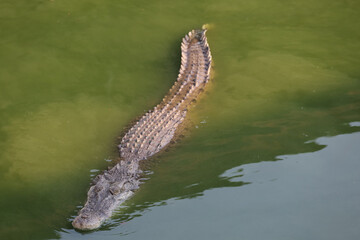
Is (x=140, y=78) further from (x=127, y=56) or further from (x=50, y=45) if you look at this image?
(x=50, y=45)

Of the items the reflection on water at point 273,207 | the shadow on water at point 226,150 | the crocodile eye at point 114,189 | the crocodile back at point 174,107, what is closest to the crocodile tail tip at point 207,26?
the crocodile back at point 174,107

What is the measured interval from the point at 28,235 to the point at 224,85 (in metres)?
3.20

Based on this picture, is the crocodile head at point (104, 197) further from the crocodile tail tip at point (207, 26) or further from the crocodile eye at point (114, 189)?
the crocodile tail tip at point (207, 26)

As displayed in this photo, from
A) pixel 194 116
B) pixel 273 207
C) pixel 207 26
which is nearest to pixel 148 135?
pixel 194 116

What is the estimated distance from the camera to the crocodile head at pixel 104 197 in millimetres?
4434

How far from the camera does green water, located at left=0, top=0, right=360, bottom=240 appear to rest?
4.58 m

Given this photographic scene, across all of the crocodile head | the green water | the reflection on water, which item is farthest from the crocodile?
the reflection on water

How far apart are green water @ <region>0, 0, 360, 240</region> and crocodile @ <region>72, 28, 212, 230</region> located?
0.13 metres

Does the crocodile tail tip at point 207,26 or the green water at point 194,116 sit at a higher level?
the crocodile tail tip at point 207,26

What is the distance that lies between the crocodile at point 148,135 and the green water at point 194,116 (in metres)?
0.13

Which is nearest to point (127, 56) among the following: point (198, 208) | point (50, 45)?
point (50, 45)

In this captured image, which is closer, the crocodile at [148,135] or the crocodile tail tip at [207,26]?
the crocodile at [148,135]

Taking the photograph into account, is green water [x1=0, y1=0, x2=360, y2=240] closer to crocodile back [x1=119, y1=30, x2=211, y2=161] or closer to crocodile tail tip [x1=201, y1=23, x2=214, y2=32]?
crocodile tail tip [x1=201, y1=23, x2=214, y2=32]

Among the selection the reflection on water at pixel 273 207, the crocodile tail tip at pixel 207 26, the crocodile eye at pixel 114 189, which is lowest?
the reflection on water at pixel 273 207
